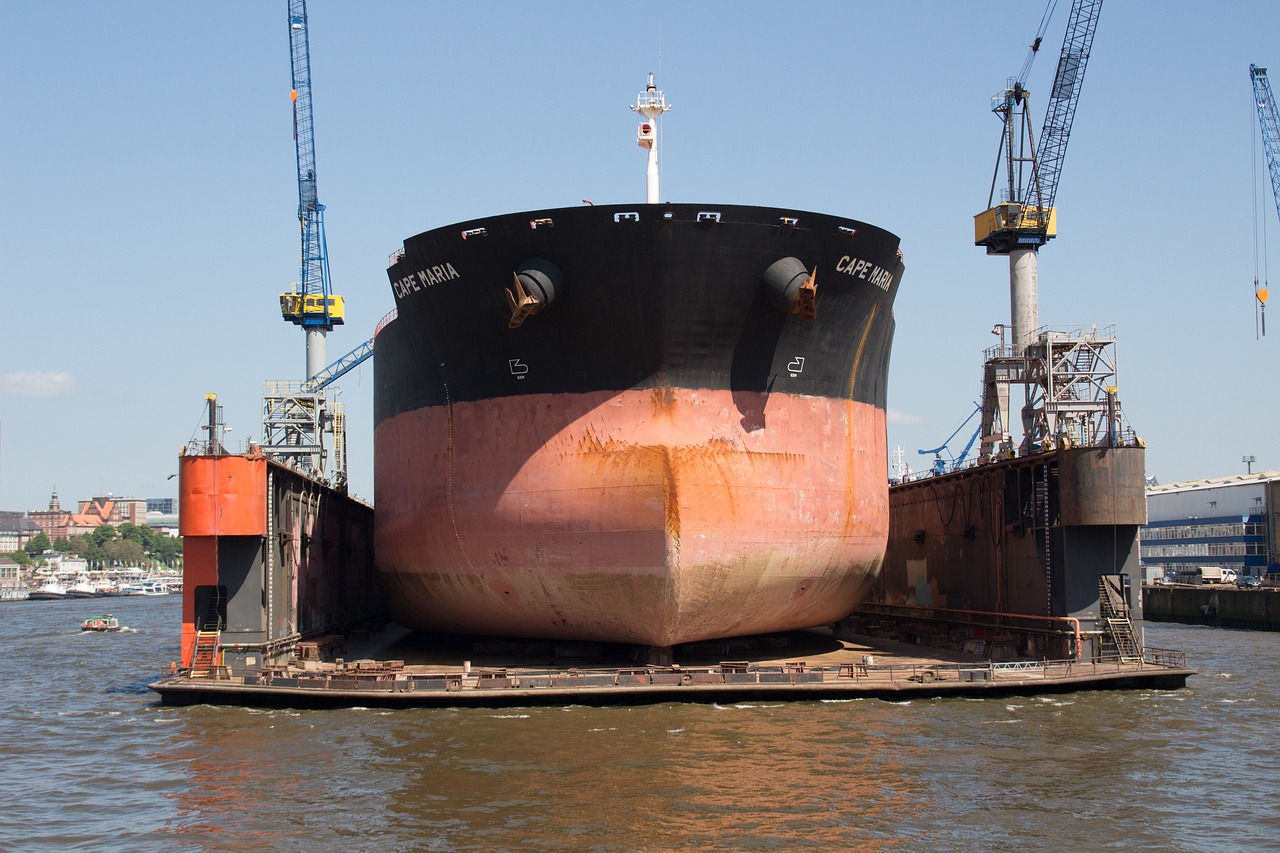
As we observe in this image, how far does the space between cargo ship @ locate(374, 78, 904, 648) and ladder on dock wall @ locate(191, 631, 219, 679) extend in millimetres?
4713

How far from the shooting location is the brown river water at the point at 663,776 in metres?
13.3

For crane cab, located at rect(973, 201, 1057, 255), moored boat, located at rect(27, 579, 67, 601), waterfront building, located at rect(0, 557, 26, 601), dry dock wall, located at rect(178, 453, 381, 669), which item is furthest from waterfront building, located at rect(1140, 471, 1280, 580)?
waterfront building, located at rect(0, 557, 26, 601)

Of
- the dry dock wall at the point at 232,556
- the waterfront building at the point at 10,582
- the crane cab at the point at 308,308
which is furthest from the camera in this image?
the waterfront building at the point at 10,582

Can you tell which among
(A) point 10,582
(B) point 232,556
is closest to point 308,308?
(B) point 232,556

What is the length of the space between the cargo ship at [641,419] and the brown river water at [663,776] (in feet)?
9.13

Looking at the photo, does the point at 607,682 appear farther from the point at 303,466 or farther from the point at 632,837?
the point at 303,466

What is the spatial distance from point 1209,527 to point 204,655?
229ft

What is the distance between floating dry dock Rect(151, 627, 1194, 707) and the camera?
20.6 meters

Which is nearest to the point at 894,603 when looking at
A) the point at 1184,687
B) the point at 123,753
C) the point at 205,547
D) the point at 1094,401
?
the point at 1094,401

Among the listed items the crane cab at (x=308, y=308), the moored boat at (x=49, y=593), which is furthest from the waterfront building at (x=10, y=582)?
the crane cab at (x=308, y=308)

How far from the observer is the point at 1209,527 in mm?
75875

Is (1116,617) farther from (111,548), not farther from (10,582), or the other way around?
(111,548)

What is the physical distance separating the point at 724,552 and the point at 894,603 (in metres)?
14.6

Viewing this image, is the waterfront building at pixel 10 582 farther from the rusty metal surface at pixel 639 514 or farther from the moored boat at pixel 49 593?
the rusty metal surface at pixel 639 514
